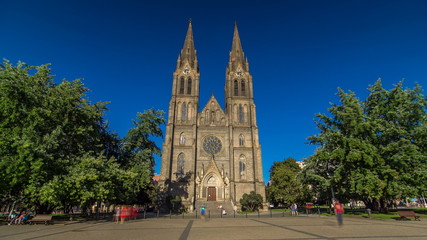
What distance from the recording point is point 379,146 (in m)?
20.1

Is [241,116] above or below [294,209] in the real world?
above

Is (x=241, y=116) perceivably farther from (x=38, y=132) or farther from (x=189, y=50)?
(x=38, y=132)

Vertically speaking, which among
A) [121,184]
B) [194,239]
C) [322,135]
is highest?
[322,135]

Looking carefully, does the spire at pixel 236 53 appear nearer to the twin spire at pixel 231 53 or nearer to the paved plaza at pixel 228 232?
the twin spire at pixel 231 53

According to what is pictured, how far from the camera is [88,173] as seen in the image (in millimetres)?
14750

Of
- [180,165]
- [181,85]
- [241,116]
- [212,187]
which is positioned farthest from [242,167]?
[181,85]

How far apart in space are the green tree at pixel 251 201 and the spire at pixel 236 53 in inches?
1069

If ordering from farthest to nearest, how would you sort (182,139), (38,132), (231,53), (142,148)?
(231,53)
(182,139)
(142,148)
(38,132)

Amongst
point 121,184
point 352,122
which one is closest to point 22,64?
point 121,184

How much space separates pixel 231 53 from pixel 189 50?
9.97 metres

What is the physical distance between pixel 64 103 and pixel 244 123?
3072cm

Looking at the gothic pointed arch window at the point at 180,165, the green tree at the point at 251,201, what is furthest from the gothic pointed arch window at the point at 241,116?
the green tree at the point at 251,201

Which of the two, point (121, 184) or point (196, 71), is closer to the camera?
point (121, 184)

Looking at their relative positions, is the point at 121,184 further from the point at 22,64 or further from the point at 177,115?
the point at 177,115
